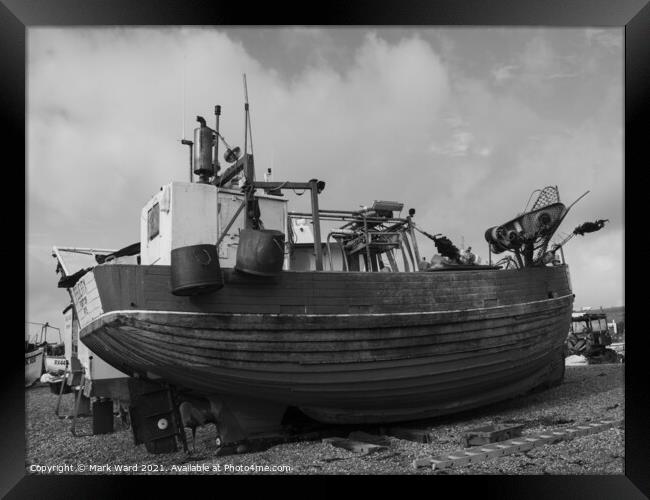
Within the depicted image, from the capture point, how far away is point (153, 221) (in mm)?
7371

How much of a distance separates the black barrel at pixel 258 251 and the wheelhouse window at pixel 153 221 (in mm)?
1601

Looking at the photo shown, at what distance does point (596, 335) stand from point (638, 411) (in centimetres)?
1279

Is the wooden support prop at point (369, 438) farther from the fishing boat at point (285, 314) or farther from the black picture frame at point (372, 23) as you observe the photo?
the black picture frame at point (372, 23)

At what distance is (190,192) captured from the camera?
23.0 feet

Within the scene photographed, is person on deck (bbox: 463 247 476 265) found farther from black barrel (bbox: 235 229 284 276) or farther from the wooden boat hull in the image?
black barrel (bbox: 235 229 284 276)

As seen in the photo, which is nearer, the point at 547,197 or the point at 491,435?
the point at 491,435

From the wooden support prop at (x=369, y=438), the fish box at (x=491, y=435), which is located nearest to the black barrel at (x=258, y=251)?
the wooden support prop at (x=369, y=438)

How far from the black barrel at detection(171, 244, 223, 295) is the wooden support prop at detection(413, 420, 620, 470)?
8.74ft

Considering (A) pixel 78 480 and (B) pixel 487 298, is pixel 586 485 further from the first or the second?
(A) pixel 78 480

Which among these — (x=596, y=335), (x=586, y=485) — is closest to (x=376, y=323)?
(x=586, y=485)

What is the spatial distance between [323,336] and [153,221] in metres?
2.60

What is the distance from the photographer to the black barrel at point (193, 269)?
5.82 meters

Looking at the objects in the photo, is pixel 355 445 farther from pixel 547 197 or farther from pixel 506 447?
pixel 547 197

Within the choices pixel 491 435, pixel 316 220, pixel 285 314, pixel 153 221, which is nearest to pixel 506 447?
pixel 491 435
